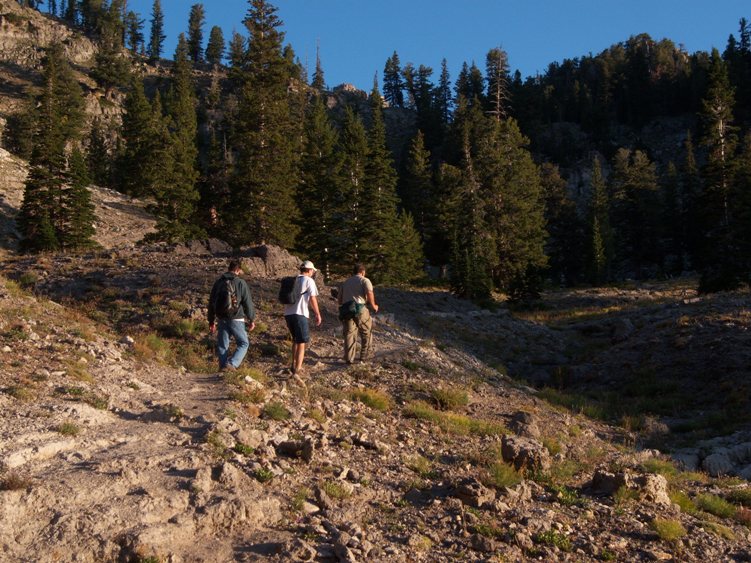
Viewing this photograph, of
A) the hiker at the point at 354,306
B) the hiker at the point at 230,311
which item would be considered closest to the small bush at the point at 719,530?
the hiker at the point at 354,306

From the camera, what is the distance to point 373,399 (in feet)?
34.9

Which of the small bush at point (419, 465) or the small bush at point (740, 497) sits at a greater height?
the small bush at point (419, 465)

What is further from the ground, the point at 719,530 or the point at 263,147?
the point at 263,147

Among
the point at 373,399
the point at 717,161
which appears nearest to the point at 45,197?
the point at 373,399

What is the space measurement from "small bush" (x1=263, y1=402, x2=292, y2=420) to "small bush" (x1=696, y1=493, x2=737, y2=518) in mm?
5737

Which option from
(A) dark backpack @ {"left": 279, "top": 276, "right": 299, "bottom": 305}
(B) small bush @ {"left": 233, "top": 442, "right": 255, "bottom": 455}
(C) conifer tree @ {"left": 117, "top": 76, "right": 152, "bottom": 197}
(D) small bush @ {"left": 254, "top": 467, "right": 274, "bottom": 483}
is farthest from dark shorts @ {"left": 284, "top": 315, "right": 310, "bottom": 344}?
(C) conifer tree @ {"left": 117, "top": 76, "right": 152, "bottom": 197}

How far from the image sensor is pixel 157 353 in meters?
11.9

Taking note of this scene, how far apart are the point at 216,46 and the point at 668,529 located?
148 metres

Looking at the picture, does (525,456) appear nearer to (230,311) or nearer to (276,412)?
(276,412)

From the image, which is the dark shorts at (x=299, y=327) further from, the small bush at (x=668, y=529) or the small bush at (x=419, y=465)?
the small bush at (x=668, y=529)

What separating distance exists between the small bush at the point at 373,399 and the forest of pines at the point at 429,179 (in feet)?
77.9

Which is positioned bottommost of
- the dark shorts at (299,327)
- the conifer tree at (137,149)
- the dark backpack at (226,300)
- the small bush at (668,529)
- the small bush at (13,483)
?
the small bush at (668,529)

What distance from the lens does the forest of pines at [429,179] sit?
3559 centimetres

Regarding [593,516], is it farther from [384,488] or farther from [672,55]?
[672,55]
